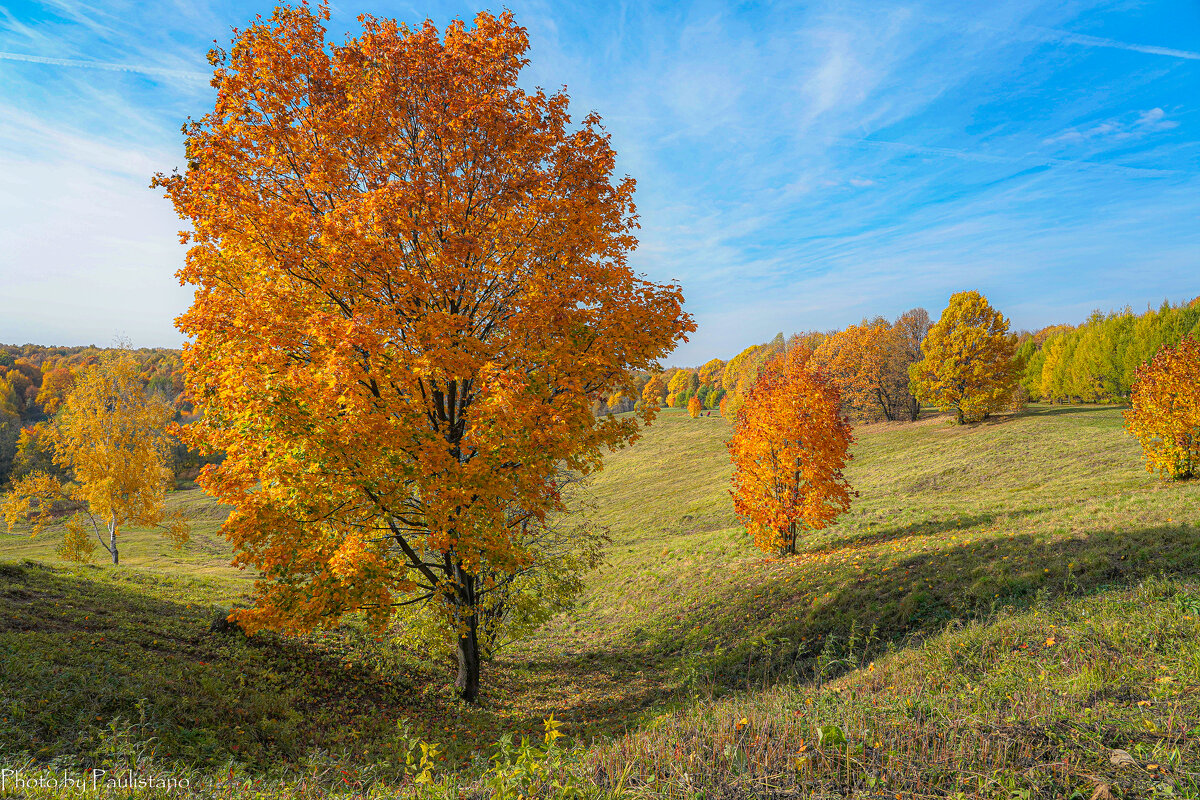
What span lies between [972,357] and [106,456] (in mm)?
58256

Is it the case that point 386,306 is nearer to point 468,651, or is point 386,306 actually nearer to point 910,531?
point 468,651

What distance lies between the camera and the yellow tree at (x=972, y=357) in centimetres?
4066

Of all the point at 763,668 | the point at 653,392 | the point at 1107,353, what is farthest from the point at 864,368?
the point at 763,668

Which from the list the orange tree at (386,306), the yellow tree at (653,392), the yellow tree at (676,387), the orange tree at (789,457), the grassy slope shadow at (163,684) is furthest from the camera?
the yellow tree at (676,387)

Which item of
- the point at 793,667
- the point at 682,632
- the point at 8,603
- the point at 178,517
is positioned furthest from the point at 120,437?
the point at 793,667

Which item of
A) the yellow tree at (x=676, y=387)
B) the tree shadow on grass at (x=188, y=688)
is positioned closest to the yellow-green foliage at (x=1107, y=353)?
the tree shadow on grass at (x=188, y=688)

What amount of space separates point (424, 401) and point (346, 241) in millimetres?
2950

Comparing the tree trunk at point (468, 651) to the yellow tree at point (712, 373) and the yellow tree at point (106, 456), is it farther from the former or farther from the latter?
the yellow tree at point (712, 373)

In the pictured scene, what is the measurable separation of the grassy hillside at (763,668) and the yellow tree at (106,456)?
11390 millimetres

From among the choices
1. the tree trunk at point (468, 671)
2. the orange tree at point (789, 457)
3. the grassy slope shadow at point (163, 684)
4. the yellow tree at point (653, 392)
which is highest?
the yellow tree at point (653, 392)

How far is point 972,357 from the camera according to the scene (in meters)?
41.3

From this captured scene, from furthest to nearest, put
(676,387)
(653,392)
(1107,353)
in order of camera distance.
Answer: (676,387) → (1107,353) → (653,392)

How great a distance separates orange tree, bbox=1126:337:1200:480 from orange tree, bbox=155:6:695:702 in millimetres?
21847

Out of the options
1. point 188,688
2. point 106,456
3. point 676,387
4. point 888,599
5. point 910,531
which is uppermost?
point 676,387
